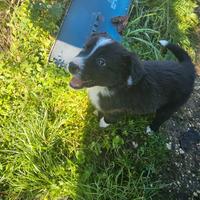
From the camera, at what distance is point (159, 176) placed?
3973mm

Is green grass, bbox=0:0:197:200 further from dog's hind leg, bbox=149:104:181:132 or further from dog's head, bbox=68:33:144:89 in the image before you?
dog's head, bbox=68:33:144:89

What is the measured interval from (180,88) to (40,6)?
1.81 meters

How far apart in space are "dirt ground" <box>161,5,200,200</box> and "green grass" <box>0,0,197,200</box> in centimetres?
11

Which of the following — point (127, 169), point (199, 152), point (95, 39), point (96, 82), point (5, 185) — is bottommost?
point (199, 152)

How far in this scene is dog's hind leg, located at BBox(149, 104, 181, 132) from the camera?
151 inches

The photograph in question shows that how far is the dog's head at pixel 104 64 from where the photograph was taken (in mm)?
3117

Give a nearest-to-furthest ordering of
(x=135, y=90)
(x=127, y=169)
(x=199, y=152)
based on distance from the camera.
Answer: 1. (x=135, y=90)
2. (x=127, y=169)
3. (x=199, y=152)

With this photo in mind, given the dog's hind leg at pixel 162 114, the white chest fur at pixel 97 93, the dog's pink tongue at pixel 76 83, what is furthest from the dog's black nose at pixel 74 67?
the dog's hind leg at pixel 162 114

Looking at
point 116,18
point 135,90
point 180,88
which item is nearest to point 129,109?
point 135,90

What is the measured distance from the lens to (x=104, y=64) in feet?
10.3

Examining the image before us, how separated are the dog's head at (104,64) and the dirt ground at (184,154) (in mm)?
1296

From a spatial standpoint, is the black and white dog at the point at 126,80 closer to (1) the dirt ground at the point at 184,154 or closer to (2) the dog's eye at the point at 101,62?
(2) the dog's eye at the point at 101,62

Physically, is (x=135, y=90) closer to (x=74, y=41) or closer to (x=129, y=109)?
(x=129, y=109)

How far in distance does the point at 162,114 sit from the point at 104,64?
1.10 meters
